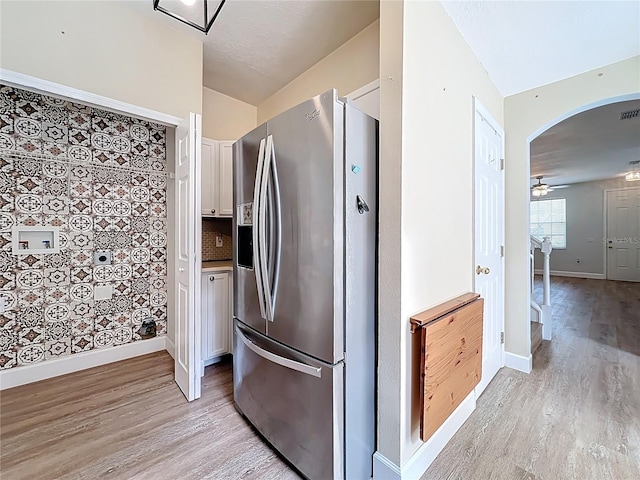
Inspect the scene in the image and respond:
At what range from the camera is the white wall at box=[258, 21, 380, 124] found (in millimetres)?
2084

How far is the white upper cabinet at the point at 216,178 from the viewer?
2775 mm

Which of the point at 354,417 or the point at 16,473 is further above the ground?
the point at 354,417

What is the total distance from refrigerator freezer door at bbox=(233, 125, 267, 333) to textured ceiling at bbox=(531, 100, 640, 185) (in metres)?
4.02

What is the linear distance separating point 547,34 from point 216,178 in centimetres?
293

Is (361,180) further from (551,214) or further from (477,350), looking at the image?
(551,214)

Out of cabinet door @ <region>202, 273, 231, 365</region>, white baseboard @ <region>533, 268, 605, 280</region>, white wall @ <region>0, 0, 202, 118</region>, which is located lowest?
white baseboard @ <region>533, 268, 605, 280</region>

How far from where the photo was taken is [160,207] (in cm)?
304

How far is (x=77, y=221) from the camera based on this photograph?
2.56 metres

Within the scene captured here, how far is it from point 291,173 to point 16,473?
7.14 feet

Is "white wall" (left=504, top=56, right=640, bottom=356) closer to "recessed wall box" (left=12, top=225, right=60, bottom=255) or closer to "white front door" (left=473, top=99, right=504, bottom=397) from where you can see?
"white front door" (left=473, top=99, right=504, bottom=397)

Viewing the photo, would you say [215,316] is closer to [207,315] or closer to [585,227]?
[207,315]

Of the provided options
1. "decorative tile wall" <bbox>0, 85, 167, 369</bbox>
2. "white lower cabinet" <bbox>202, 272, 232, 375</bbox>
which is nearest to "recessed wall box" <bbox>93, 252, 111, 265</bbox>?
"decorative tile wall" <bbox>0, 85, 167, 369</bbox>

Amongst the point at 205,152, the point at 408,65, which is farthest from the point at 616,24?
the point at 205,152

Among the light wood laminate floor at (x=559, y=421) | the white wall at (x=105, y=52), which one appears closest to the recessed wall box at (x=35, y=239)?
the white wall at (x=105, y=52)
